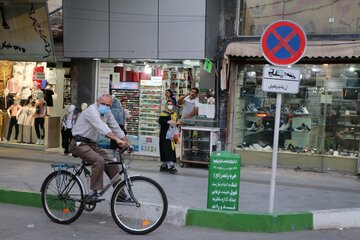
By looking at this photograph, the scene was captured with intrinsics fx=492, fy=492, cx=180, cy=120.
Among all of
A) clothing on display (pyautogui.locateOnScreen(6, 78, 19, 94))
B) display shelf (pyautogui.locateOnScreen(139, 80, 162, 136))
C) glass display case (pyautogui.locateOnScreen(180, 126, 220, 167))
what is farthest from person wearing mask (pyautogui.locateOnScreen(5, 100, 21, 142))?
glass display case (pyautogui.locateOnScreen(180, 126, 220, 167))

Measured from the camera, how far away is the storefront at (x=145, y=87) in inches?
499

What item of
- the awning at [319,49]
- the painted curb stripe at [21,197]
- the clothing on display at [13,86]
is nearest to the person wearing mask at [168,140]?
the awning at [319,49]

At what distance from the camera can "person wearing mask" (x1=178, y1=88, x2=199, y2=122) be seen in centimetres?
1159

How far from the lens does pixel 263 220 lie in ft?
22.3

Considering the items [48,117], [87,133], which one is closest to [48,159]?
[48,117]

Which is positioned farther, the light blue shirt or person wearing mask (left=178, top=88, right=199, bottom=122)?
person wearing mask (left=178, top=88, right=199, bottom=122)

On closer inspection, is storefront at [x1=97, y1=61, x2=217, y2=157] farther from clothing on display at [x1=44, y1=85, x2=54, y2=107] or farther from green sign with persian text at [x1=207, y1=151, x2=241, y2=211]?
green sign with persian text at [x1=207, y1=151, x2=241, y2=211]

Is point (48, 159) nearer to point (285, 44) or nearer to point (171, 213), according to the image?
point (171, 213)

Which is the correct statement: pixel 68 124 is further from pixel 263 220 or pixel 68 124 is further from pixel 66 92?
pixel 263 220

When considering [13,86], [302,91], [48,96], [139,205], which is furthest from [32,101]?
[139,205]

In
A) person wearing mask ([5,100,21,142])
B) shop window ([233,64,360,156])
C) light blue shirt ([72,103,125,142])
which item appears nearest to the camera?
light blue shirt ([72,103,125,142])

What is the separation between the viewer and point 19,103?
14.8m

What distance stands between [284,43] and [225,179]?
2065 mm

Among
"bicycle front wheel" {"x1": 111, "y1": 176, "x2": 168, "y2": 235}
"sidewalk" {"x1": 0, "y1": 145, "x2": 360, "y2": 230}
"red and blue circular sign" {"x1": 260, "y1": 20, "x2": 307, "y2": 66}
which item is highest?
"red and blue circular sign" {"x1": 260, "y1": 20, "x2": 307, "y2": 66}
